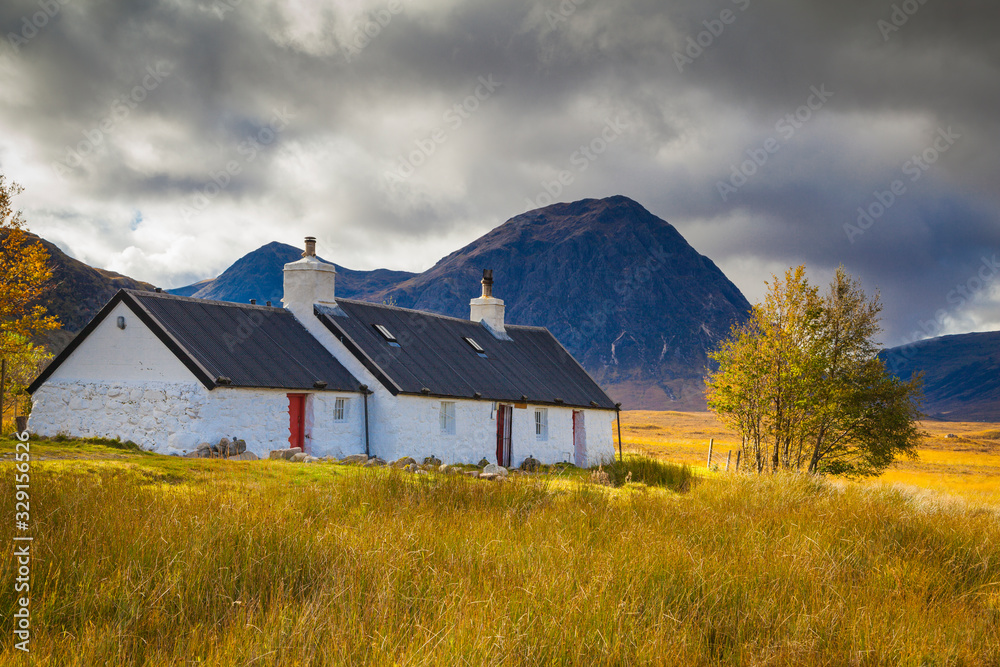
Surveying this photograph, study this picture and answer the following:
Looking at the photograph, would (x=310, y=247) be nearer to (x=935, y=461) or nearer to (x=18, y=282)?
(x=18, y=282)

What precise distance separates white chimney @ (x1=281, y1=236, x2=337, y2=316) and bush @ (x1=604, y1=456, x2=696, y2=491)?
1183 centimetres

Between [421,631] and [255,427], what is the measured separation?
1653cm

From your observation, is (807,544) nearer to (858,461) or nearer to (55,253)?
(858,461)

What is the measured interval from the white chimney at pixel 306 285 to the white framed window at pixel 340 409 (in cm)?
406

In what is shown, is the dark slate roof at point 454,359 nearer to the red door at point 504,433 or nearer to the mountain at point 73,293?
the red door at point 504,433

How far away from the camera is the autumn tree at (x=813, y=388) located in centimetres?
2778

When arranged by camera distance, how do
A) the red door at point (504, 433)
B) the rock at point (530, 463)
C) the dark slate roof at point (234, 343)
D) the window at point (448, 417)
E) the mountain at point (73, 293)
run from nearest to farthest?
1. the dark slate roof at point (234, 343)
2. the window at point (448, 417)
3. the rock at point (530, 463)
4. the red door at point (504, 433)
5. the mountain at point (73, 293)

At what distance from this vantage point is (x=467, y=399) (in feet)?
86.5

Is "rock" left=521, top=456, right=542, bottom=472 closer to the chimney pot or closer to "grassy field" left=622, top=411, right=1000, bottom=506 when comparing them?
"grassy field" left=622, top=411, right=1000, bottom=506

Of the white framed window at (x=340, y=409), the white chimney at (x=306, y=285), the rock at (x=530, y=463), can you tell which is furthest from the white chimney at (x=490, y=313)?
the white framed window at (x=340, y=409)

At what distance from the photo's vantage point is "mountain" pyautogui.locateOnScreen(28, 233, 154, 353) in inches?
4491

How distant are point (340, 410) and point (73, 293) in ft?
379

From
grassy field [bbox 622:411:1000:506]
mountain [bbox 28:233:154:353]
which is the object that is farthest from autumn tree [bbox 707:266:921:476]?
mountain [bbox 28:233:154:353]

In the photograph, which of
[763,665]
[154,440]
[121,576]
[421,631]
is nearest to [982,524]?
[763,665]
